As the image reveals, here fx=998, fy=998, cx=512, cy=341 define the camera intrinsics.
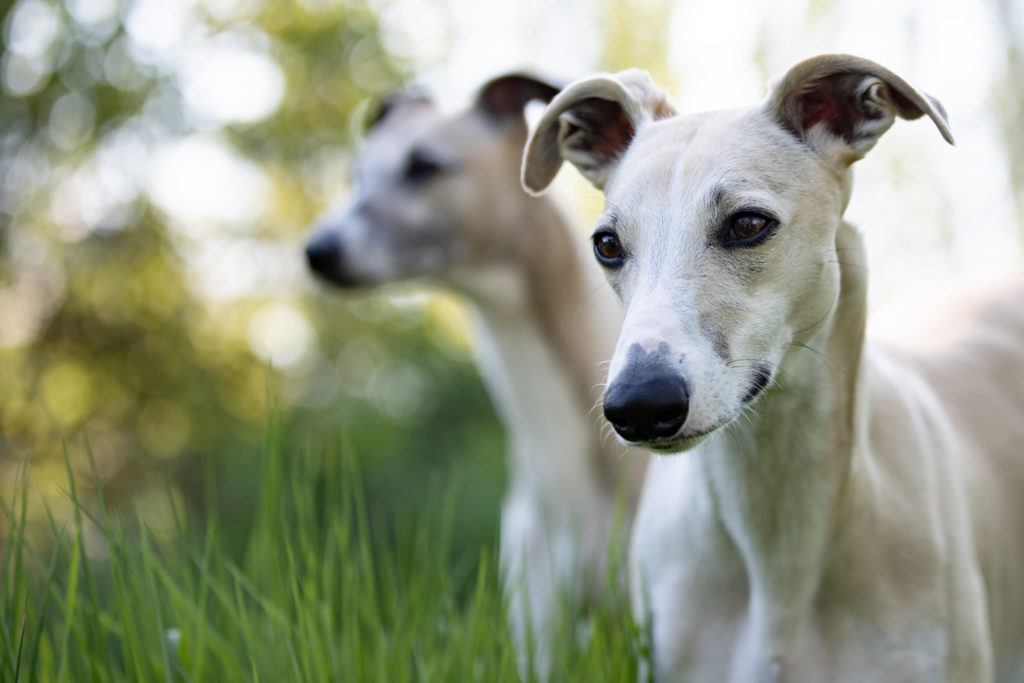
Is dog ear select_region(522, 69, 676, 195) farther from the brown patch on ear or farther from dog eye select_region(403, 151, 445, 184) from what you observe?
dog eye select_region(403, 151, 445, 184)

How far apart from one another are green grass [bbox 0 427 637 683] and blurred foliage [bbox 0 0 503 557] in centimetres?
502

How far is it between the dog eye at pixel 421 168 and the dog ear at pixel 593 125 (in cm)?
216

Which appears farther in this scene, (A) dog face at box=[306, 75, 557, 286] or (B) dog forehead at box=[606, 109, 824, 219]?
(A) dog face at box=[306, 75, 557, 286]

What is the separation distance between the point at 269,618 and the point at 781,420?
4.71 ft

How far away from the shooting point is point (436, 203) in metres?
4.91

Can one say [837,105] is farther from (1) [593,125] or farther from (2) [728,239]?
(1) [593,125]

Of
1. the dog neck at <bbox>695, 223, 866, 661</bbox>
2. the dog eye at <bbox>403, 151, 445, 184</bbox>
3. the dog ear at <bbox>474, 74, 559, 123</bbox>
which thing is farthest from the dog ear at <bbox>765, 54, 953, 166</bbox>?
the dog eye at <bbox>403, 151, 445, 184</bbox>

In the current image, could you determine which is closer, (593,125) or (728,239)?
(728,239)

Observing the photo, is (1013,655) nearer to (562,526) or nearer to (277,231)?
(562,526)

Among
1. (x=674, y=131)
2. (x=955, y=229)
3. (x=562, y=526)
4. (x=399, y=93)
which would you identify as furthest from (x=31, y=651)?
(x=955, y=229)

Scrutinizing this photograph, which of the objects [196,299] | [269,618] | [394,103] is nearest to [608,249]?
[269,618]

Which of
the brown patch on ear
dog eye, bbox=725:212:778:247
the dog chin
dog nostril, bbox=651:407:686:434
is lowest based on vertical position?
the dog chin

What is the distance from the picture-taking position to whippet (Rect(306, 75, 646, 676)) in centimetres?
453

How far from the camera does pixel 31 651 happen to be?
241 centimetres
